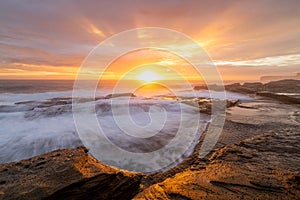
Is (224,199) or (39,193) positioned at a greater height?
(39,193)

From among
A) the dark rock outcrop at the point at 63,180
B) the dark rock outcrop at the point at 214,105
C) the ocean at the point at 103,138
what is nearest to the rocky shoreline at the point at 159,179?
the dark rock outcrop at the point at 63,180

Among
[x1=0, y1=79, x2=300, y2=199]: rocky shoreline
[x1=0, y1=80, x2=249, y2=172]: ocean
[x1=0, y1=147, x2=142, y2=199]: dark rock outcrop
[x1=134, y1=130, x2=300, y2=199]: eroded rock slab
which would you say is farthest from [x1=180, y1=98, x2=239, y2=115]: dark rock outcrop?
[x1=0, y1=147, x2=142, y2=199]: dark rock outcrop

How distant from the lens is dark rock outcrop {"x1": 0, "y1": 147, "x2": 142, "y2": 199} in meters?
2.54

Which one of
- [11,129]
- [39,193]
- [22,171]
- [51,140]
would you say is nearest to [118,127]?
[51,140]

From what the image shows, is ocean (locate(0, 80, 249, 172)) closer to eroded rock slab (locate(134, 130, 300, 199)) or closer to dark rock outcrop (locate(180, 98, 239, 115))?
eroded rock slab (locate(134, 130, 300, 199))

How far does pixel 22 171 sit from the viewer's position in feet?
→ 10.3

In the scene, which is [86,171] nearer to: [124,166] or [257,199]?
[124,166]

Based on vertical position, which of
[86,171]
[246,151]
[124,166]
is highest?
[86,171]

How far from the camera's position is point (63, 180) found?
279 centimetres

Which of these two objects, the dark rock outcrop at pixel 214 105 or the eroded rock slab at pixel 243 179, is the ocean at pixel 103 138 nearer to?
the eroded rock slab at pixel 243 179

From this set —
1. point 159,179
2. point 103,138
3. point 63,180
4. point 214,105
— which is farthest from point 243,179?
point 214,105

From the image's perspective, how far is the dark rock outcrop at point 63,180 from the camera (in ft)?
8.32

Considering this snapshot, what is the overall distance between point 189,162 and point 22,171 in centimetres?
414

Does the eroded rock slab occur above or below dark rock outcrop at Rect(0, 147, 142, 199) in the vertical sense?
below
